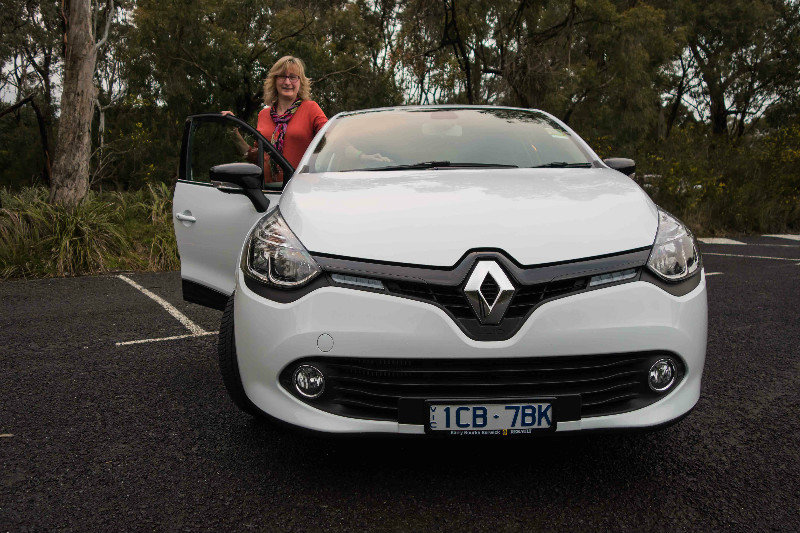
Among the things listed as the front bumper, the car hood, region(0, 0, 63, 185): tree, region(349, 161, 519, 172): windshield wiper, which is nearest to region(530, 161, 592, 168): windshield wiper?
region(349, 161, 519, 172): windshield wiper

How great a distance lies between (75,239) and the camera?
27.5 ft

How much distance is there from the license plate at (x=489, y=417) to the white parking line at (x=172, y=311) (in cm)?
322

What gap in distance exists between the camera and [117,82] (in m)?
29.3

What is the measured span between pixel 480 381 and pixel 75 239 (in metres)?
7.43

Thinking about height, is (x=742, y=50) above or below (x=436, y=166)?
above

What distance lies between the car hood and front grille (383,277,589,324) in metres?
0.08

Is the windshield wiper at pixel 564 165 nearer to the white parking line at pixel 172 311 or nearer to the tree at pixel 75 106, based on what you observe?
the white parking line at pixel 172 311

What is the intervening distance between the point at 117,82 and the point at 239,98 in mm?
8734

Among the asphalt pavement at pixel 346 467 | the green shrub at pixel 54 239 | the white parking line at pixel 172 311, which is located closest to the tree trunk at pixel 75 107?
the green shrub at pixel 54 239

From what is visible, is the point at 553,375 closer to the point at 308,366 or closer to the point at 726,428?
the point at 308,366

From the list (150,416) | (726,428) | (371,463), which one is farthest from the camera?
(150,416)

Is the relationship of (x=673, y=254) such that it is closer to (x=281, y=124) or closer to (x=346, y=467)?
(x=346, y=467)

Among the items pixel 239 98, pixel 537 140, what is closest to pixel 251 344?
pixel 537 140

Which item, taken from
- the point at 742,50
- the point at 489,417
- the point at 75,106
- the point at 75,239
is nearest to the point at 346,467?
the point at 489,417
